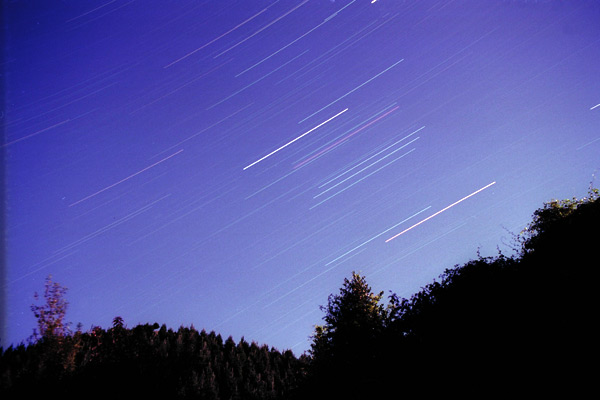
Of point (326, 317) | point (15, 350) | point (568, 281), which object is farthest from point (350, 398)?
point (15, 350)

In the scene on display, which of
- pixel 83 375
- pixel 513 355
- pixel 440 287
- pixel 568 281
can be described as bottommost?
pixel 513 355

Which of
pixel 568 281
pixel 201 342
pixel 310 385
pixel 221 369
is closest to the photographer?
pixel 568 281

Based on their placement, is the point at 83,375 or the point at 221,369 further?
the point at 221,369

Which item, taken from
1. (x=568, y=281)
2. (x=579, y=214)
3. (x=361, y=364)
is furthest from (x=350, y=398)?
(x=579, y=214)

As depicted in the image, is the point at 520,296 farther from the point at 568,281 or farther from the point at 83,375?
the point at 83,375

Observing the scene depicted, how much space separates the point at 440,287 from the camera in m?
22.1

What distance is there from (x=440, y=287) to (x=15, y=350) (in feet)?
106

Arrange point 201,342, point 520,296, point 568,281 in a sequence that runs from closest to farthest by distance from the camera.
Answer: point 568,281 < point 520,296 < point 201,342

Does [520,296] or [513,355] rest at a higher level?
[520,296]

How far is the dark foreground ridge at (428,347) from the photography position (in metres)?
13.0

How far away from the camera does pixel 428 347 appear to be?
1758 centimetres

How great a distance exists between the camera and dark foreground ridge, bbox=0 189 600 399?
512 inches

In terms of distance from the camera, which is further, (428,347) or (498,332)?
(428,347)

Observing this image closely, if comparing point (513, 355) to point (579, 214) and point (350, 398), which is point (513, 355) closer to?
point (350, 398)
